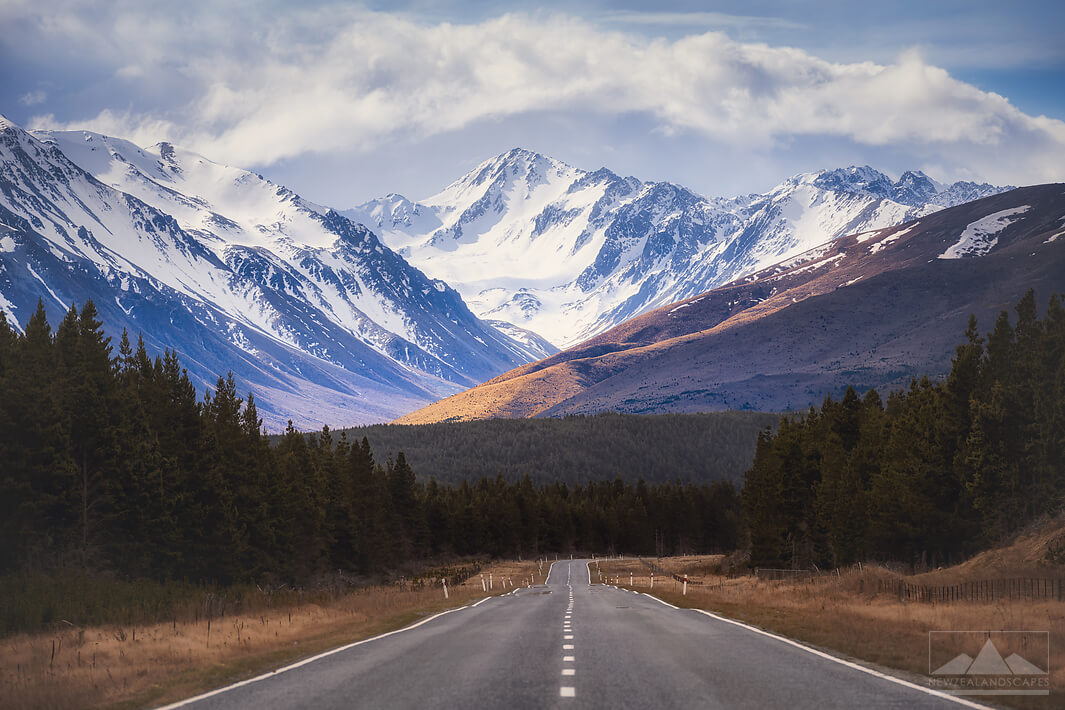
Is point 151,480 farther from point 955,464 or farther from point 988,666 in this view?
point 988,666

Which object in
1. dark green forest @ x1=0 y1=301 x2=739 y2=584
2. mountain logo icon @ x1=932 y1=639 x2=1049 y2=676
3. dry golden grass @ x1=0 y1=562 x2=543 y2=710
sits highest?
dark green forest @ x1=0 y1=301 x2=739 y2=584

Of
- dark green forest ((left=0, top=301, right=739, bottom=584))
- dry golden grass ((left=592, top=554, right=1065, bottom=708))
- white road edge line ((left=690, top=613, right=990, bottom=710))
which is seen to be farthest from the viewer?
dark green forest ((left=0, top=301, right=739, bottom=584))

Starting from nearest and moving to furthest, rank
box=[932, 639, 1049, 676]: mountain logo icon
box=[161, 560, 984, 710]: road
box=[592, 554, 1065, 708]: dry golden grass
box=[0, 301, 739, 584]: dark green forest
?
box=[161, 560, 984, 710]: road < box=[932, 639, 1049, 676]: mountain logo icon < box=[592, 554, 1065, 708]: dry golden grass < box=[0, 301, 739, 584]: dark green forest

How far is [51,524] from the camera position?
1966 inches

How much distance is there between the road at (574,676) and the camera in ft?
52.2

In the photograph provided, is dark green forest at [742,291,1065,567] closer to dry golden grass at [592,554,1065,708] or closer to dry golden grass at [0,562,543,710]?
dry golden grass at [592,554,1065,708]

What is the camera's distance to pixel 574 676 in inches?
727

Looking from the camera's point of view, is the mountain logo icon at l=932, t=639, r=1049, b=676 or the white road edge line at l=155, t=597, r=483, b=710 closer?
the white road edge line at l=155, t=597, r=483, b=710

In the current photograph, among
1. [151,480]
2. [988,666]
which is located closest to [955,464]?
[988,666]

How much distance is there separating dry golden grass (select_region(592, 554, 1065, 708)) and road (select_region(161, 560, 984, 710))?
4.43 ft

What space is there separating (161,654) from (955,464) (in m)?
46.5

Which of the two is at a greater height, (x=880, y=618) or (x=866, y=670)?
(x=866, y=670)

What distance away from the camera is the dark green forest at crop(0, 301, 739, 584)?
48844mm

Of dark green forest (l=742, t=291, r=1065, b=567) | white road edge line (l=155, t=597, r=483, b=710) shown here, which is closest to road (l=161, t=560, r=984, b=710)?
white road edge line (l=155, t=597, r=483, b=710)
